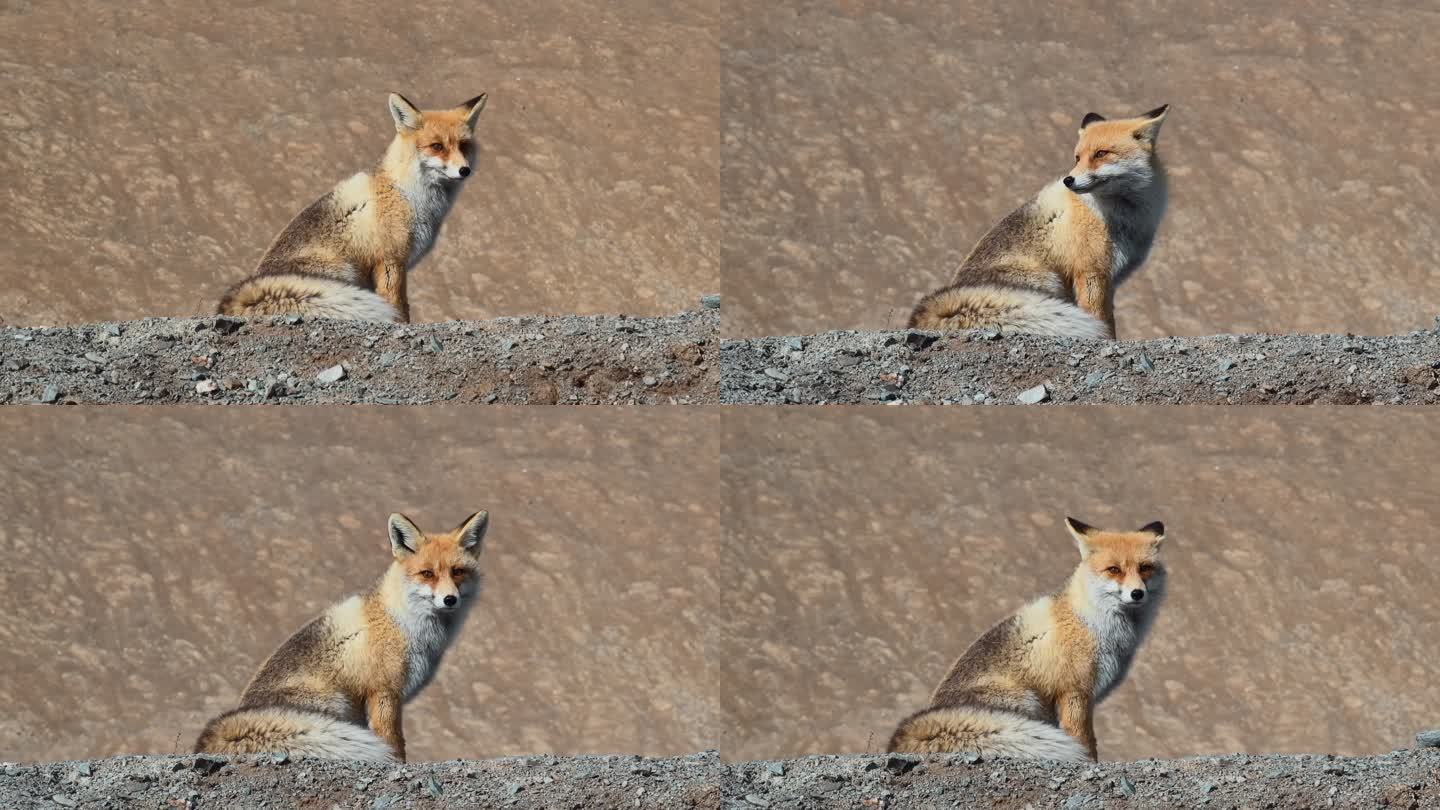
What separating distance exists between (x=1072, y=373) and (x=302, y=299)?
15.7ft

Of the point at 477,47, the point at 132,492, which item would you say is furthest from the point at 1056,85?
the point at 132,492

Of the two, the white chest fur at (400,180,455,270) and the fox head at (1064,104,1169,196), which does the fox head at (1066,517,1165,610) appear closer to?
the fox head at (1064,104,1169,196)

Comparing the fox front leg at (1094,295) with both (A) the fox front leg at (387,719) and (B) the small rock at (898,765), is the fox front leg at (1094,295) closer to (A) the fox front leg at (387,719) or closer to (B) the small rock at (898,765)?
(B) the small rock at (898,765)

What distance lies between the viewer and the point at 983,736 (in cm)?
1138

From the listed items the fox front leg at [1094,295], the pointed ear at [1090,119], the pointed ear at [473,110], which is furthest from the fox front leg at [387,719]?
the pointed ear at [1090,119]

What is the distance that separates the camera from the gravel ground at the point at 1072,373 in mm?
Answer: 12336

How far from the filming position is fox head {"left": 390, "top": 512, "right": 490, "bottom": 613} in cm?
1148

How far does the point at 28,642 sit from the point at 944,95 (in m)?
7.08

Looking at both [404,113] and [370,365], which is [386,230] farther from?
[370,365]

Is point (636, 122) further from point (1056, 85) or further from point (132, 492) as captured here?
point (132, 492)

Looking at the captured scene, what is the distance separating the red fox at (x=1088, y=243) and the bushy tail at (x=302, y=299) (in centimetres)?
360

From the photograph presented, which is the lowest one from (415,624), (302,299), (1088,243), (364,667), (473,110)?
(364,667)

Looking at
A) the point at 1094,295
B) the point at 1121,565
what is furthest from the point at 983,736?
the point at 1094,295

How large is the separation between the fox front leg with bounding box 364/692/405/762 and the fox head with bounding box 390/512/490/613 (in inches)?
21.6
